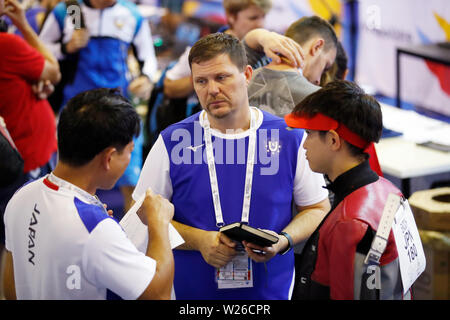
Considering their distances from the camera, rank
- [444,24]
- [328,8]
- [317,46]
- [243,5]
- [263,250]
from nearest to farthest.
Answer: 1. [263,250]
2. [317,46]
3. [243,5]
4. [444,24]
5. [328,8]

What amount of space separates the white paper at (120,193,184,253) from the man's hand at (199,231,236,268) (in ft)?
0.69

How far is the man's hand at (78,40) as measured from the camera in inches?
191

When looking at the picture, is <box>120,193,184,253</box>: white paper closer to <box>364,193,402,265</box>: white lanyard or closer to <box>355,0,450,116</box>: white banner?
<box>364,193,402,265</box>: white lanyard

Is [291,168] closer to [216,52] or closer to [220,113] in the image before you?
[220,113]

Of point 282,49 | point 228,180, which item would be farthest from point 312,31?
point 228,180

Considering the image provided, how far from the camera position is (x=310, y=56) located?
11.4 ft

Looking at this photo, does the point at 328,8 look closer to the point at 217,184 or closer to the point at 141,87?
the point at 141,87

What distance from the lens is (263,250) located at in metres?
2.47

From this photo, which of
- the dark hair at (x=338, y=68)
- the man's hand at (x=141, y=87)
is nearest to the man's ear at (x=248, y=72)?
the dark hair at (x=338, y=68)

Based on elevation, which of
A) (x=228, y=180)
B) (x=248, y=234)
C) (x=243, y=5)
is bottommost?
(x=248, y=234)

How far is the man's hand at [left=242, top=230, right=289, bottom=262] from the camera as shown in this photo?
2461 mm

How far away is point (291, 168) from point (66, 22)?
2862 mm

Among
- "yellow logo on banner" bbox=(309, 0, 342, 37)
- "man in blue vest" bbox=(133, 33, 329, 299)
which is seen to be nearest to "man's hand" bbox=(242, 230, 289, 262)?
"man in blue vest" bbox=(133, 33, 329, 299)

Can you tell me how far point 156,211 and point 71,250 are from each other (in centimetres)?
34
